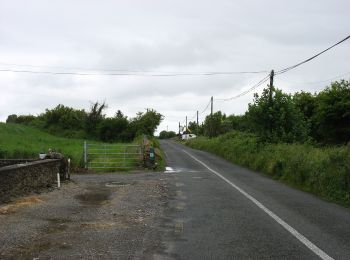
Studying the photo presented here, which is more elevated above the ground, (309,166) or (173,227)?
(309,166)

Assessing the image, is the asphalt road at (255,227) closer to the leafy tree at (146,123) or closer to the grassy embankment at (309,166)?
the grassy embankment at (309,166)

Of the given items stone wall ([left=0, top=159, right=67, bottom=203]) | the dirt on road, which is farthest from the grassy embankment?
stone wall ([left=0, top=159, right=67, bottom=203])

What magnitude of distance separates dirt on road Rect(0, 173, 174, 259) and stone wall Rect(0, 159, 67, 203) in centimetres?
48

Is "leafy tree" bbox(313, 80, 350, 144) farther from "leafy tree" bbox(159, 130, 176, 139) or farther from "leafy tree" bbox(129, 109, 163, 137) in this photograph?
"leafy tree" bbox(159, 130, 176, 139)

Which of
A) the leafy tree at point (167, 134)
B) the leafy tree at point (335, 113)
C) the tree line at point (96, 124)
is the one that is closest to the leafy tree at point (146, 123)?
the tree line at point (96, 124)

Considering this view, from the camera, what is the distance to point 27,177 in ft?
51.6

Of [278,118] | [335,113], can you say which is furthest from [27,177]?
[335,113]

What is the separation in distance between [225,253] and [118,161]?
26408 mm

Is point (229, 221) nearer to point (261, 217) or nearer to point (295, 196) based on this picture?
point (261, 217)

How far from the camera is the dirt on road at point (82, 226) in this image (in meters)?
7.85

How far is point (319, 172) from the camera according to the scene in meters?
19.5

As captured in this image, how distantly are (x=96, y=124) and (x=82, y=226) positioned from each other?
72.1 m

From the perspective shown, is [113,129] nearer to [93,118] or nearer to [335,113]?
[93,118]

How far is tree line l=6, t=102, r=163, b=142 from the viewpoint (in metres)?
76.3
